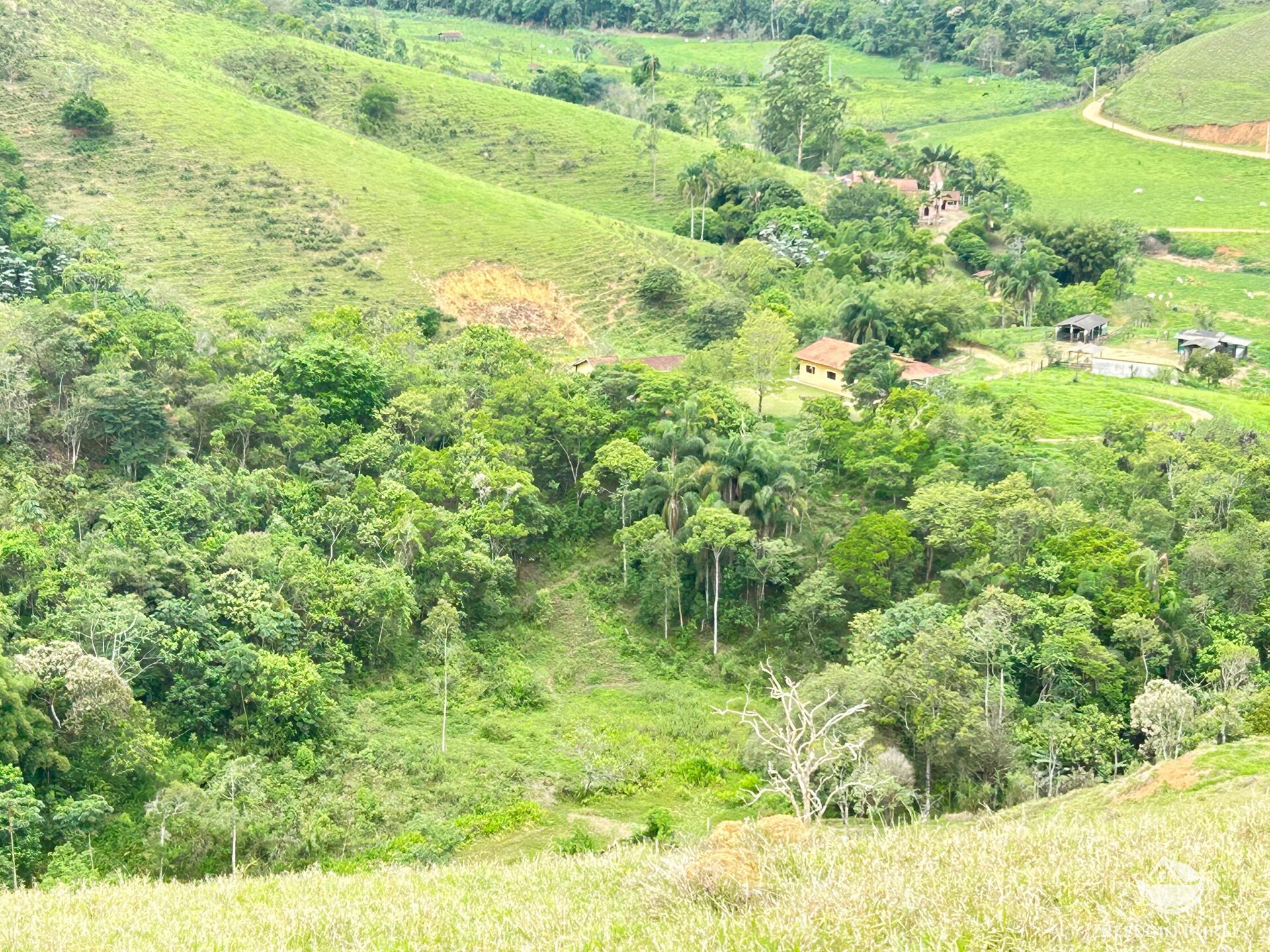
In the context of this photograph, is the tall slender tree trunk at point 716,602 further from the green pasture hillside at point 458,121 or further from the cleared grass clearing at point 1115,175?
the cleared grass clearing at point 1115,175

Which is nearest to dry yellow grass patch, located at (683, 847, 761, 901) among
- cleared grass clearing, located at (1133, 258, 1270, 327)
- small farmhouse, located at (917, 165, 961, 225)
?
cleared grass clearing, located at (1133, 258, 1270, 327)

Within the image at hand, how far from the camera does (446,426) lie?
36.8 m

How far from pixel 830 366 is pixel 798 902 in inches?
1410

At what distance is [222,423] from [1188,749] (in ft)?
87.6

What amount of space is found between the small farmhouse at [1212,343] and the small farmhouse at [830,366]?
534 inches

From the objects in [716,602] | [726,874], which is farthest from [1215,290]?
[726,874]

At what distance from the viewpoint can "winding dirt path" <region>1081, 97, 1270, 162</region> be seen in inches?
3356

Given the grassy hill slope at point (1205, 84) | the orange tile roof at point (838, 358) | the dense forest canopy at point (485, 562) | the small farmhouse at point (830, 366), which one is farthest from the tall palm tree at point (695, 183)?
the grassy hill slope at point (1205, 84)

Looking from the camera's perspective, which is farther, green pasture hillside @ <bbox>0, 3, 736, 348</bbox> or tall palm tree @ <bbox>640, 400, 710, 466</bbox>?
green pasture hillside @ <bbox>0, 3, 736, 348</bbox>

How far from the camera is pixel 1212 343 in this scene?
5181 centimetres

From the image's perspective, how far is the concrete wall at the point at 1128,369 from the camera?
161 feet

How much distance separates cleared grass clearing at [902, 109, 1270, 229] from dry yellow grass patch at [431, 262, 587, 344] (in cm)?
3228

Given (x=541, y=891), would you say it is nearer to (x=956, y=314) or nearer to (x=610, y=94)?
(x=956, y=314)

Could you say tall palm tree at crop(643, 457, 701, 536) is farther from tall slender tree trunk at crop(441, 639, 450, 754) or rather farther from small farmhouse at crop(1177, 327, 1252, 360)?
small farmhouse at crop(1177, 327, 1252, 360)
